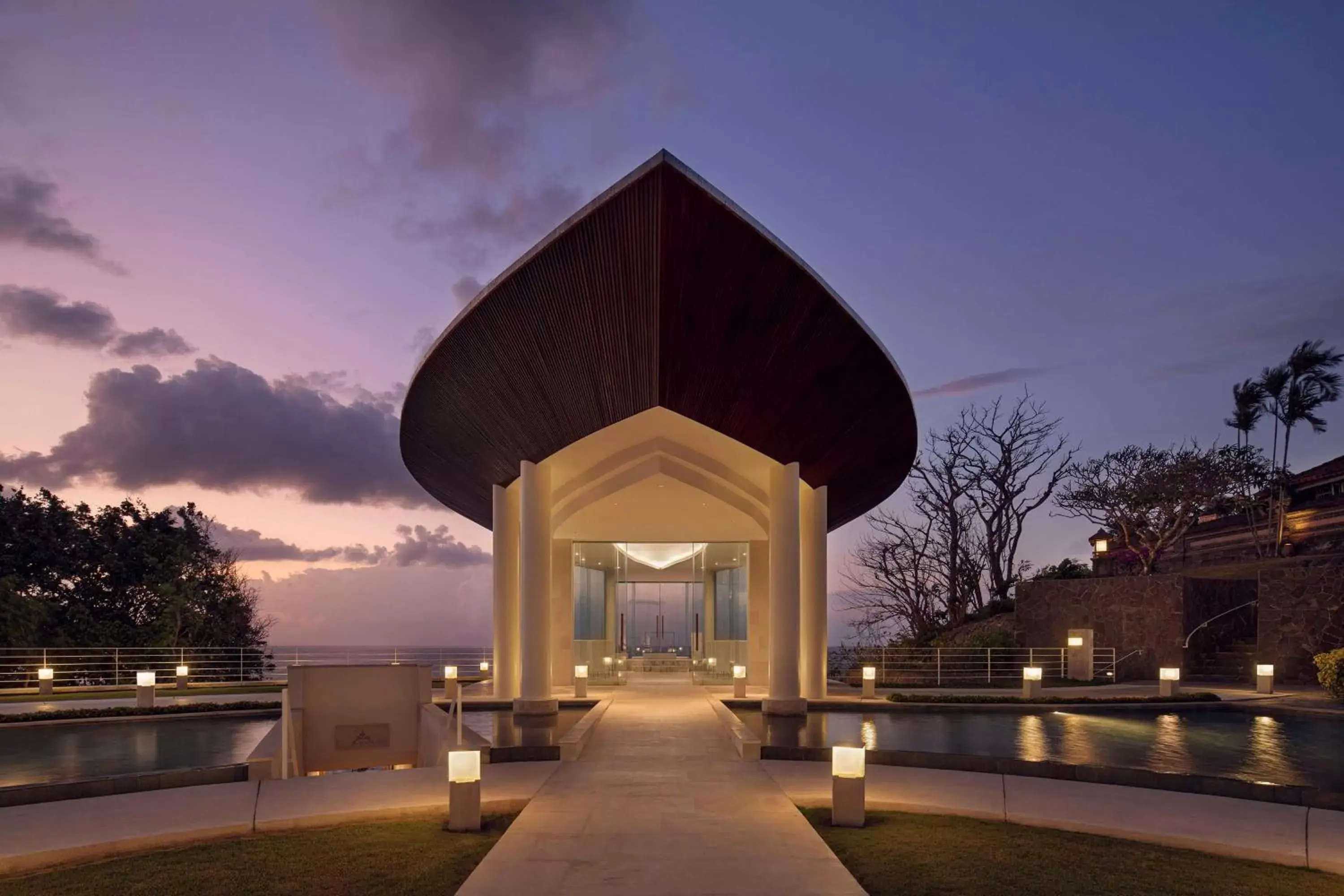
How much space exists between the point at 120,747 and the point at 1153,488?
3387cm

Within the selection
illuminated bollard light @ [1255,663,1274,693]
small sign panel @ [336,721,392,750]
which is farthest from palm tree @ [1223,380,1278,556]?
small sign panel @ [336,721,392,750]

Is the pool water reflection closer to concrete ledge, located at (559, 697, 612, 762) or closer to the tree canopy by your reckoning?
concrete ledge, located at (559, 697, 612, 762)

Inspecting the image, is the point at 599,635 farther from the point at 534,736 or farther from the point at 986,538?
the point at 986,538

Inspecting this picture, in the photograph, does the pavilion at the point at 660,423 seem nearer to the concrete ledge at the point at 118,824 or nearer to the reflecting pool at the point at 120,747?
the reflecting pool at the point at 120,747

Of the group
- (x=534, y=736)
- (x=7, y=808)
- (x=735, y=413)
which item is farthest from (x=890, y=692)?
(x=7, y=808)

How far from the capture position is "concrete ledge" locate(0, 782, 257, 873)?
7.07 metres

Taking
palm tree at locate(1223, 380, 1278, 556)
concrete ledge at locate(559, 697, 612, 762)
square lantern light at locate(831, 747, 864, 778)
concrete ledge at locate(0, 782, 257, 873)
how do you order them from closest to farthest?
concrete ledge at locate(0, 782, 257, 873), square lantern light at locate(831, 747, 864, 778), concrete ledge at locate(559, 697, 612, 762), palm tree at locate(1223, 380, 1278, 556)

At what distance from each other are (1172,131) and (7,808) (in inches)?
886

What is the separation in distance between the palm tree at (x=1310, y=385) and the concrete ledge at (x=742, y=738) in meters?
28.5

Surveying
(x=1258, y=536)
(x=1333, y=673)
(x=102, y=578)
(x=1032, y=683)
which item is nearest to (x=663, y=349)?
(x=1032, y=683)

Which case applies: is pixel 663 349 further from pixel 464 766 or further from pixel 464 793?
pixel 464 793

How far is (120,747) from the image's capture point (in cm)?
1355

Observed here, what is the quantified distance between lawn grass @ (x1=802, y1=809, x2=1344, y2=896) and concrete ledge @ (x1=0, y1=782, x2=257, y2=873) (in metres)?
5.58

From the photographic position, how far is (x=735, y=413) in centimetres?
1605
